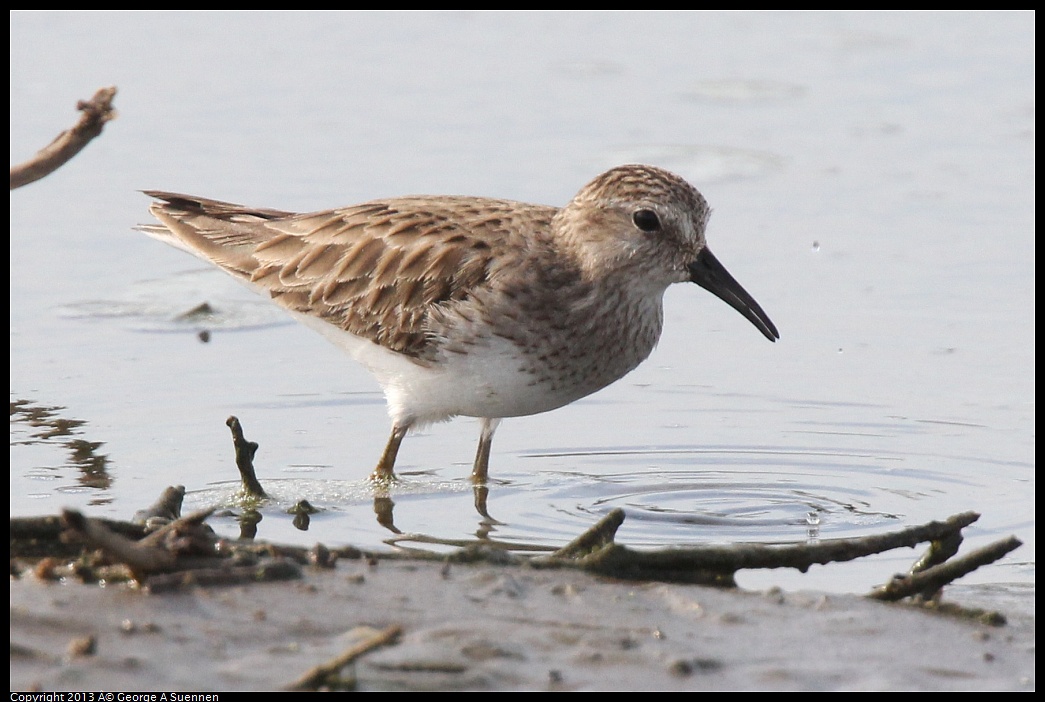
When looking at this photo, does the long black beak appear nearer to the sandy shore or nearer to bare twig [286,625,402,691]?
the sandy shore

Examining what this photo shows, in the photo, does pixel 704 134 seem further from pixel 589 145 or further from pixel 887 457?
pixel 887 457

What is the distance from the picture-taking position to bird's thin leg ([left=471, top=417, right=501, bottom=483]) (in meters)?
8.30

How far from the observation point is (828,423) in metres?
9.20

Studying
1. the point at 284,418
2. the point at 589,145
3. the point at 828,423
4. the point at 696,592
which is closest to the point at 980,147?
the point at 589,145

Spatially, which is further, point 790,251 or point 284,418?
point 790,251

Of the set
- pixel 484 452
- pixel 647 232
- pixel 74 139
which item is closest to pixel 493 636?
pixel 74 139

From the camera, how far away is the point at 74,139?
231 inches

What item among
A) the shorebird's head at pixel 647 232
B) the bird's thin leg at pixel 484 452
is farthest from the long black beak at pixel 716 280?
the bird's thin leg at pixel 484 452

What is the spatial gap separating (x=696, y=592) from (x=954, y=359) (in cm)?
473

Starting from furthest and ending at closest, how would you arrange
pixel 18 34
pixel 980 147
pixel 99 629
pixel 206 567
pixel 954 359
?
1. pixel 18 34
2. pixel 980 147
3. pixel 954 359
4. pixel 206 567
5. pixel 99 629

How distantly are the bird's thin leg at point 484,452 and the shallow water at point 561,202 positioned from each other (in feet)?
0.30

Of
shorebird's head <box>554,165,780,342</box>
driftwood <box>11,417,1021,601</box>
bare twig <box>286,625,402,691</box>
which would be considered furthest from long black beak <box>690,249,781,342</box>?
bare twig <box>286,625,402,691</box>

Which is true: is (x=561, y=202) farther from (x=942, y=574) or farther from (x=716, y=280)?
(x=942, y=574)

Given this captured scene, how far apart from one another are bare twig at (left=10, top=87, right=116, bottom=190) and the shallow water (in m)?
2.09
